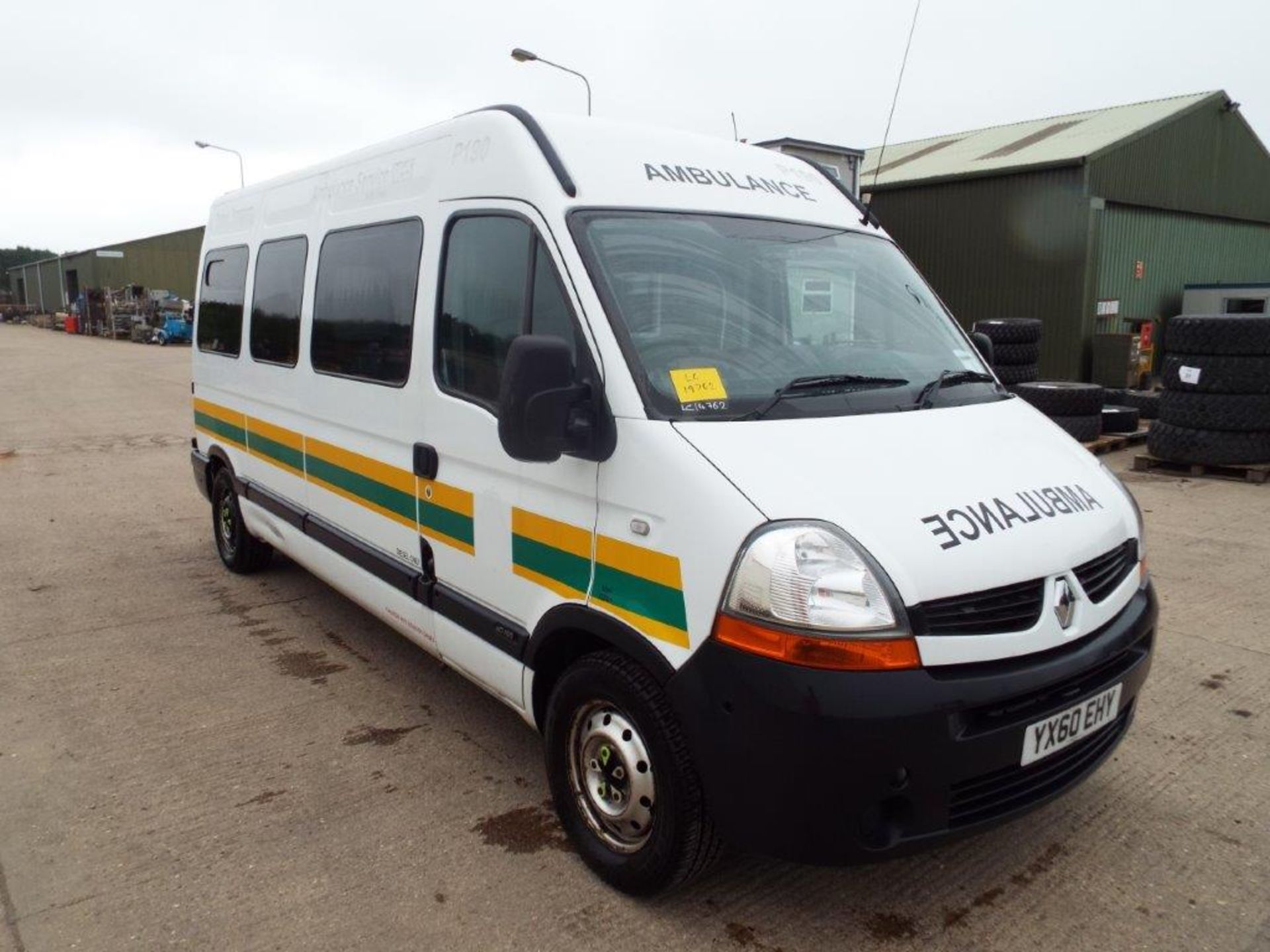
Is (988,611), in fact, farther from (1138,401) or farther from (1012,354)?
(1138,401)

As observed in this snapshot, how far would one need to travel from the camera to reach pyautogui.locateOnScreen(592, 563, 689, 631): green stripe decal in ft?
8.20

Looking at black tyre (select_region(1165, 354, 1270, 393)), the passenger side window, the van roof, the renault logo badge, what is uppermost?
the van roof

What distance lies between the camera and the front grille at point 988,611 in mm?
2338

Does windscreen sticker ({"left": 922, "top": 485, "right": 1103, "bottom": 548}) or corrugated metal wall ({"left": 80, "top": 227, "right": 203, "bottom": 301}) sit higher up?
corrugated metal wall ({"left": 80, "top": 227, "right": 203, "bottom": 301})

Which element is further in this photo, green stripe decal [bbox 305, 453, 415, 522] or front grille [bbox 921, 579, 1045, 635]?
green stripe decal [bbox 305, 453, 415, 522]

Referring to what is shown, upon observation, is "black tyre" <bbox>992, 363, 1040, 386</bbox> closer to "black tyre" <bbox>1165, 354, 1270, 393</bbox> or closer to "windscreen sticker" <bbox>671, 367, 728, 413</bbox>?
"black tyre" <bbox>1165, 354, 1270, 393</bbox>

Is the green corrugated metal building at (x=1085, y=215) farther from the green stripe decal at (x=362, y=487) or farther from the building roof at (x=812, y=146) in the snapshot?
the green stripe decal at (x=362, y=487)

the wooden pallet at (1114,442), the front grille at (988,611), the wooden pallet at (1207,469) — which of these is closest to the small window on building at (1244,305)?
the wooden pallet at (1114,442)

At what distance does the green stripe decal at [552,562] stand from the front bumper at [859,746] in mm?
500

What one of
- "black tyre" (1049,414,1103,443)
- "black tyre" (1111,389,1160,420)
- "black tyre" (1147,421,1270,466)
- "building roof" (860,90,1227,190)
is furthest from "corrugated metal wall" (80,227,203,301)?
"black tyre" (1147,421,1270,466)

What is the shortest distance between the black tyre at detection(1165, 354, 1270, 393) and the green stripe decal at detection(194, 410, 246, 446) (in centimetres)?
817

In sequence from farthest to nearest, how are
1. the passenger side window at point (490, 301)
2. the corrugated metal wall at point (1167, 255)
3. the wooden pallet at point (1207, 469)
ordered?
1. the corrugated metal wall at point (1167, 255)
2. the wooden pallet at point (1207, 469)
3. the passenger side window at point (490, 301)

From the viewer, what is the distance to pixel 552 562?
117 inches

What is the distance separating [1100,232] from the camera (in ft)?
51.4
